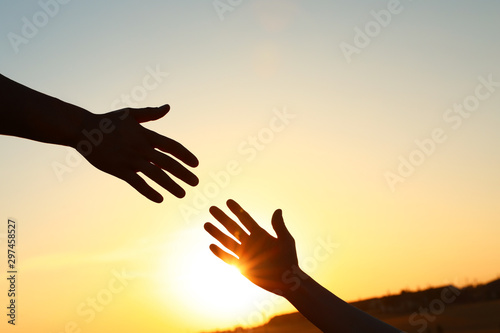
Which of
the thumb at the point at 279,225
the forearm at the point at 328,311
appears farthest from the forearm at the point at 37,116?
the forearm at the point at 328,311

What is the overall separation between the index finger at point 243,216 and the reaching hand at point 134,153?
260 millimetres

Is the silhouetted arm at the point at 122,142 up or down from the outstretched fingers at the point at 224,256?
up

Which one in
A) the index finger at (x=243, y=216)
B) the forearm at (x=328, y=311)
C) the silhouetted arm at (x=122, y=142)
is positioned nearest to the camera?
the silhouetted arm at (x=122, y=142)

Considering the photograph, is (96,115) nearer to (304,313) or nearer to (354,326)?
(304,313)

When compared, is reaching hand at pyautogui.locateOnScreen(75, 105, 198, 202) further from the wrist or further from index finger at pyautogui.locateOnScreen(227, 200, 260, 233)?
index finger at pyautogui.locateOnScreen(227, 200, 260, 233)

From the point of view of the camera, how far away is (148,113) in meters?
2.96

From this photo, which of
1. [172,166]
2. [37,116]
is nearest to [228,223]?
[172,166]

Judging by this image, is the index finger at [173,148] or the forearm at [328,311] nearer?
the forearm at [328,311]

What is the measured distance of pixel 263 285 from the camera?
291 cm

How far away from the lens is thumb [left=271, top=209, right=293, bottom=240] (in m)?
2.91

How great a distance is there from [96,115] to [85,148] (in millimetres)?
183

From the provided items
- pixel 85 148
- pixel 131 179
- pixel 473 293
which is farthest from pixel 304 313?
pixel 473 293

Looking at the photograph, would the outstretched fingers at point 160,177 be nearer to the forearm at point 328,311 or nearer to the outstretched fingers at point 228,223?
the outstretched fingers at point 228,223

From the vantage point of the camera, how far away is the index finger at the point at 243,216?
9.61 feet
